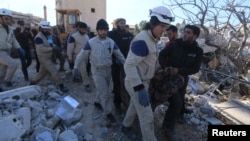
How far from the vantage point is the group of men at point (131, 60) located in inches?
114

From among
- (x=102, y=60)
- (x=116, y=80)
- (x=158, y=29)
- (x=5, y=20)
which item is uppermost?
(x=5, y=20)

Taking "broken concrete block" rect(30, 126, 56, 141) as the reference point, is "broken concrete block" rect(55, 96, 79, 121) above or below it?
above

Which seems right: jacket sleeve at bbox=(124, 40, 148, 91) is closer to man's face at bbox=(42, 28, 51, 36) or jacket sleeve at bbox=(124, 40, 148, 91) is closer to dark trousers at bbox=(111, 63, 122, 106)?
dark trousers at bbox=(111, 63, 122, 106)

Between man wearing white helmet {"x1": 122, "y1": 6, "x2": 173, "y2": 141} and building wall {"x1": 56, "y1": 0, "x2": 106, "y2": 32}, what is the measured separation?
895 inches

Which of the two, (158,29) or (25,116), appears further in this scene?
(25,116)

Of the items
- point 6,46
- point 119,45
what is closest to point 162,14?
point 119,45

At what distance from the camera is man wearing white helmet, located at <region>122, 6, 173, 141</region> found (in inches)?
112

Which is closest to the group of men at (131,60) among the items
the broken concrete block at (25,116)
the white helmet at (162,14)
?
the white helmet at (162,14)

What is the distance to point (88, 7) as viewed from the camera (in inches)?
1017

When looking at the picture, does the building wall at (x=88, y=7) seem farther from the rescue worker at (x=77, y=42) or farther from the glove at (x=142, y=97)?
the glove at (x=142, y=97)

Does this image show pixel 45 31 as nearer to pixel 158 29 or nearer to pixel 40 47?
pixel 40 47

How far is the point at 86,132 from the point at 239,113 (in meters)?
2.71

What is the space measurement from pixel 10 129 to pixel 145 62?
6.23 ft

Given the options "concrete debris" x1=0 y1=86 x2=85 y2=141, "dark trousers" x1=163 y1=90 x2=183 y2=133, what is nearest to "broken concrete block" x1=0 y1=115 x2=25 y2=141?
"concrete debris" x1=0 y1=86 x2=85 y2=141
